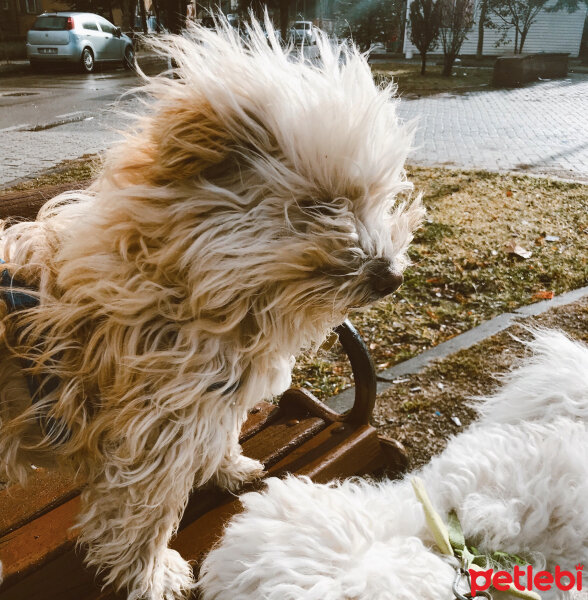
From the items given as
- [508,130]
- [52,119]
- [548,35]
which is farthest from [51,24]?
[548,35]

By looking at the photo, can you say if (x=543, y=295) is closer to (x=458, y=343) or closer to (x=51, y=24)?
(x=458, y=343)

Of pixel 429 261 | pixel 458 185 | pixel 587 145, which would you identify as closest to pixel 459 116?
pixel 587 145

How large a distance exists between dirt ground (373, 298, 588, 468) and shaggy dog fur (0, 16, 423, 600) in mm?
1653

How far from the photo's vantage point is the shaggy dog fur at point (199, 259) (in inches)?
61.3

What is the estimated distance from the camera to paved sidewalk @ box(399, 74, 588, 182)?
9234 mm

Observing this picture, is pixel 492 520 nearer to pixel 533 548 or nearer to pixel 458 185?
pixel 533 548

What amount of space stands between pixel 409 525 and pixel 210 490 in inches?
48.9

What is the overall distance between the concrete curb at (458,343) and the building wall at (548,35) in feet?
91.8

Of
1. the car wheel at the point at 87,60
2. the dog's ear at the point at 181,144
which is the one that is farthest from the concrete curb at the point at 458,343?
the car wheel at the point at 87,60

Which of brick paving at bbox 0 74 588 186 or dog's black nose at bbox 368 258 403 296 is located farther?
brick paving at bbox 0 74 588 186

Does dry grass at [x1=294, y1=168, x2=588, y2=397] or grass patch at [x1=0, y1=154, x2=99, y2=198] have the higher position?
grass patch at [x1=0, y1=154, x2=99, y2=198]

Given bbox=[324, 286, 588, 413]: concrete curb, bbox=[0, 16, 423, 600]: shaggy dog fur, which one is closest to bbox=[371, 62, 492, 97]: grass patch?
bbox=[324, 286, 588, 413]: concrete curb

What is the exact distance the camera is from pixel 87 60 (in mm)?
21047

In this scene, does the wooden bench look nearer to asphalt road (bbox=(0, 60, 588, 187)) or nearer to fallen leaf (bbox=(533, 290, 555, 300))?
fallen leaf (bbox=(533, 290, 555, 300))
